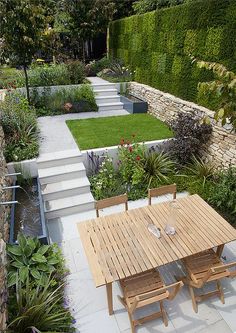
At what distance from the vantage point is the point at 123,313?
4.01 metres

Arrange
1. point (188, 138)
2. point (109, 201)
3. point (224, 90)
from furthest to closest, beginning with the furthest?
point (188, 138), point (109, 201), point (224, 90)

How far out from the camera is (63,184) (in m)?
6.56

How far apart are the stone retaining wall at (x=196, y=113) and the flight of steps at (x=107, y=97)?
3.06 ft

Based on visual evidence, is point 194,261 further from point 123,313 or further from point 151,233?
point 123,313

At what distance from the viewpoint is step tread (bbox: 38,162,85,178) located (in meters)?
6.58

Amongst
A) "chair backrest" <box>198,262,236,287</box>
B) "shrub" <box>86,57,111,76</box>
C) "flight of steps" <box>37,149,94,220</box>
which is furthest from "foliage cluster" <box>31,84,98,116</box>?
"chair backrest" <box>198,262,236,287</box>

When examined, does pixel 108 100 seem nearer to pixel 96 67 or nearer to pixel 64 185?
pixel 96 67

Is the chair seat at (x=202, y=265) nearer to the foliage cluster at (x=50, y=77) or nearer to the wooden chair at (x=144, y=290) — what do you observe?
the wooden chair at (x=144, y=290)

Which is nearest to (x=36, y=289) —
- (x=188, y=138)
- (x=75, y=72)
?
(x=188, y=138)

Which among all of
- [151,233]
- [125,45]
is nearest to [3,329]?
[151,233]

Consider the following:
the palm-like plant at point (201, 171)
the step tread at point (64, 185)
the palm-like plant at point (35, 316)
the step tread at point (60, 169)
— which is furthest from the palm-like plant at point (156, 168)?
the palm-like plant at point (35, 316)

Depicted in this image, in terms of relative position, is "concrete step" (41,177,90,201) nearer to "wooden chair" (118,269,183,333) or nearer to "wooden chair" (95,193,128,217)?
"wooden chair" (95,193,128,217)

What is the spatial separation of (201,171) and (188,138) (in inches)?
40.3

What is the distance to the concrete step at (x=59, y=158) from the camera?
6785 mm
